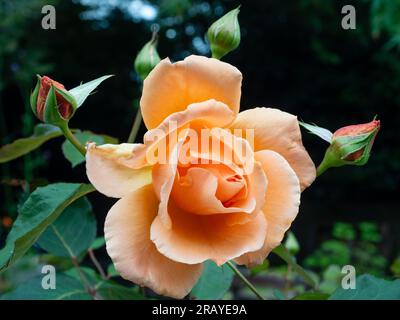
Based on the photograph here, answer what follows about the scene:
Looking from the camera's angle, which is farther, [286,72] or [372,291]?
[286,72]

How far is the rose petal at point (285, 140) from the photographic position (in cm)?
43

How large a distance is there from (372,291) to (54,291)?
342mm

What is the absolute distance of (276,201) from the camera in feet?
1.33

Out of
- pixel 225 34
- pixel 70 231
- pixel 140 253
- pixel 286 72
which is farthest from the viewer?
pixel 286 72

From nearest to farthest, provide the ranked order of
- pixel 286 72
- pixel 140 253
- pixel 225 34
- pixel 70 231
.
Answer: pixel 140 253
pixel 225 34
pixel 70 231
pixel 286 72

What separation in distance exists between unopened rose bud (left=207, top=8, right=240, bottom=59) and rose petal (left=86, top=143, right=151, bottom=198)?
0.67 ft

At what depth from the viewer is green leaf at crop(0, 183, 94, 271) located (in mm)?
426

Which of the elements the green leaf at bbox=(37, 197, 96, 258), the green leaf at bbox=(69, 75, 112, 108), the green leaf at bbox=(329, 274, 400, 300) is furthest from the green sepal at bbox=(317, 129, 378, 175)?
the green leaf at bbox=(37, 197, 96, 258)

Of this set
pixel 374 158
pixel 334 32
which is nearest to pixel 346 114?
pixel 374 158

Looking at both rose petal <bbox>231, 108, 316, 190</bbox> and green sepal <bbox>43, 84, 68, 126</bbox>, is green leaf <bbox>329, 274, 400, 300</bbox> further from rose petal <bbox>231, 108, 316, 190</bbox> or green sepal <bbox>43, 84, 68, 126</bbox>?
green sepal <bbox>43, 84, 68, 126</bbox>

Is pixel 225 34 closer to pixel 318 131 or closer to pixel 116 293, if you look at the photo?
pixel 318 131

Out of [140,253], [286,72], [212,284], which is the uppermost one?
[140,253]

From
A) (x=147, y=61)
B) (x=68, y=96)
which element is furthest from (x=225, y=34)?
(x=68, y=96)
